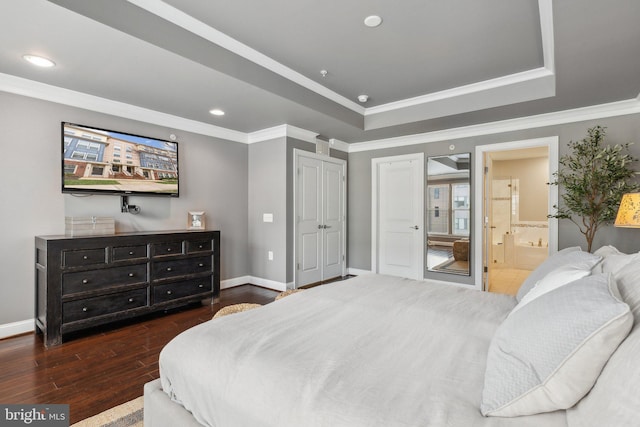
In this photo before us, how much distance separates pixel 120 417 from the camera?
1831mm

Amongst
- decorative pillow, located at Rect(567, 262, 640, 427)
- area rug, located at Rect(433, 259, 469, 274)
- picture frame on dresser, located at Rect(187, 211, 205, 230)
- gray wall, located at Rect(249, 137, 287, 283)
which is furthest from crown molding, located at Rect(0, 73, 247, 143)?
decorative pillow, located at Rect(567, 262, 640, 427)

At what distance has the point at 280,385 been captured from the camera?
41.9 inches

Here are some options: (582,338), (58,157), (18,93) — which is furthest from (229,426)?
(18,93)

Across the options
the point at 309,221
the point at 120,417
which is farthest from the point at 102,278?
the point at 309,221

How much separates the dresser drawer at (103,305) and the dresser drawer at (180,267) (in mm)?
227

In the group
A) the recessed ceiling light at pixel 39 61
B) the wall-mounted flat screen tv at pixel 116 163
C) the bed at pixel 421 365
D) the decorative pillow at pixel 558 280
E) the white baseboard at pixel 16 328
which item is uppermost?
the recessed ceiling light at pixel 39 61

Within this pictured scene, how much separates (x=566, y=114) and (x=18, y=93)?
233 inches

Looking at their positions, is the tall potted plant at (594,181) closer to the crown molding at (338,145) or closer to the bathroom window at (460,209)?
the bathroom window at (460,209)

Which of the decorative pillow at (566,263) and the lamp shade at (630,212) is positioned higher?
the lamp shade at (630,212)

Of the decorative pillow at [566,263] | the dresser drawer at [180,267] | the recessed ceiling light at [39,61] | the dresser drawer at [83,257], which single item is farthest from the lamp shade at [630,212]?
the recessed ceiling light at [39,61]

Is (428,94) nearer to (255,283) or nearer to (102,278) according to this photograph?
(255,283)

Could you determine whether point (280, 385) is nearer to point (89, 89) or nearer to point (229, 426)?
point (229, 426)

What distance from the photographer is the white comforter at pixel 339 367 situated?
933 mm

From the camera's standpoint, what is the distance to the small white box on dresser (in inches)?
125
